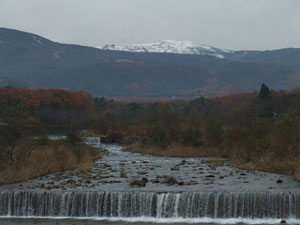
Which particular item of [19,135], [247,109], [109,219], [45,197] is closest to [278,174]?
[109,219]

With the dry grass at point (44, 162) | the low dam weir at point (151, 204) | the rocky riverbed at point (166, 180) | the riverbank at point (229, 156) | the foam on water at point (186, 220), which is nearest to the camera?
the foam on water at point (186, 220)

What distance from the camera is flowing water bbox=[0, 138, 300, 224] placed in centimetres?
2459

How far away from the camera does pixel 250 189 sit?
26.8 meters

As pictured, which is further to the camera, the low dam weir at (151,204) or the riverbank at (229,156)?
the riverbank at (229,156)

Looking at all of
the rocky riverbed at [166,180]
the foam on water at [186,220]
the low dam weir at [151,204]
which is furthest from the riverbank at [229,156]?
the foam on water at [186,220]

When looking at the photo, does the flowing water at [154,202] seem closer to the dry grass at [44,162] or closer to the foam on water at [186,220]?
the foam on water at [186,220]

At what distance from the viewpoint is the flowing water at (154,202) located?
24.6 meters

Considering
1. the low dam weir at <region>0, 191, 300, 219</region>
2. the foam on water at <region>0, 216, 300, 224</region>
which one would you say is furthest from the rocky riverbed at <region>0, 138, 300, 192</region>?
the foam on water at <region>0, 216, 300, 224</region>

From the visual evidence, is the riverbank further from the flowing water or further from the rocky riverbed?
the flowing water

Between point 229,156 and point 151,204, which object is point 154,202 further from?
point 229,156

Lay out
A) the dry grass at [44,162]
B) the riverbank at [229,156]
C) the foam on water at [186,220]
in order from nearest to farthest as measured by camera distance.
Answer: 1. the foam on water at [186,220]
2. the dry grass at [44,162]
3. the riverbank at [229,156]

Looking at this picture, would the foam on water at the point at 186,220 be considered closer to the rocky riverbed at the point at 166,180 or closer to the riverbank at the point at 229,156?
the rocky riverbed at the point at 166,180

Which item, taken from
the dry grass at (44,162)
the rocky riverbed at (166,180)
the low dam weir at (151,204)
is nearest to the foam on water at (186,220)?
the low dam weir at (151,204)

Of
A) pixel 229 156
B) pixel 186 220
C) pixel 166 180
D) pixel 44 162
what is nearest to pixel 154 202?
pixel 186 220
